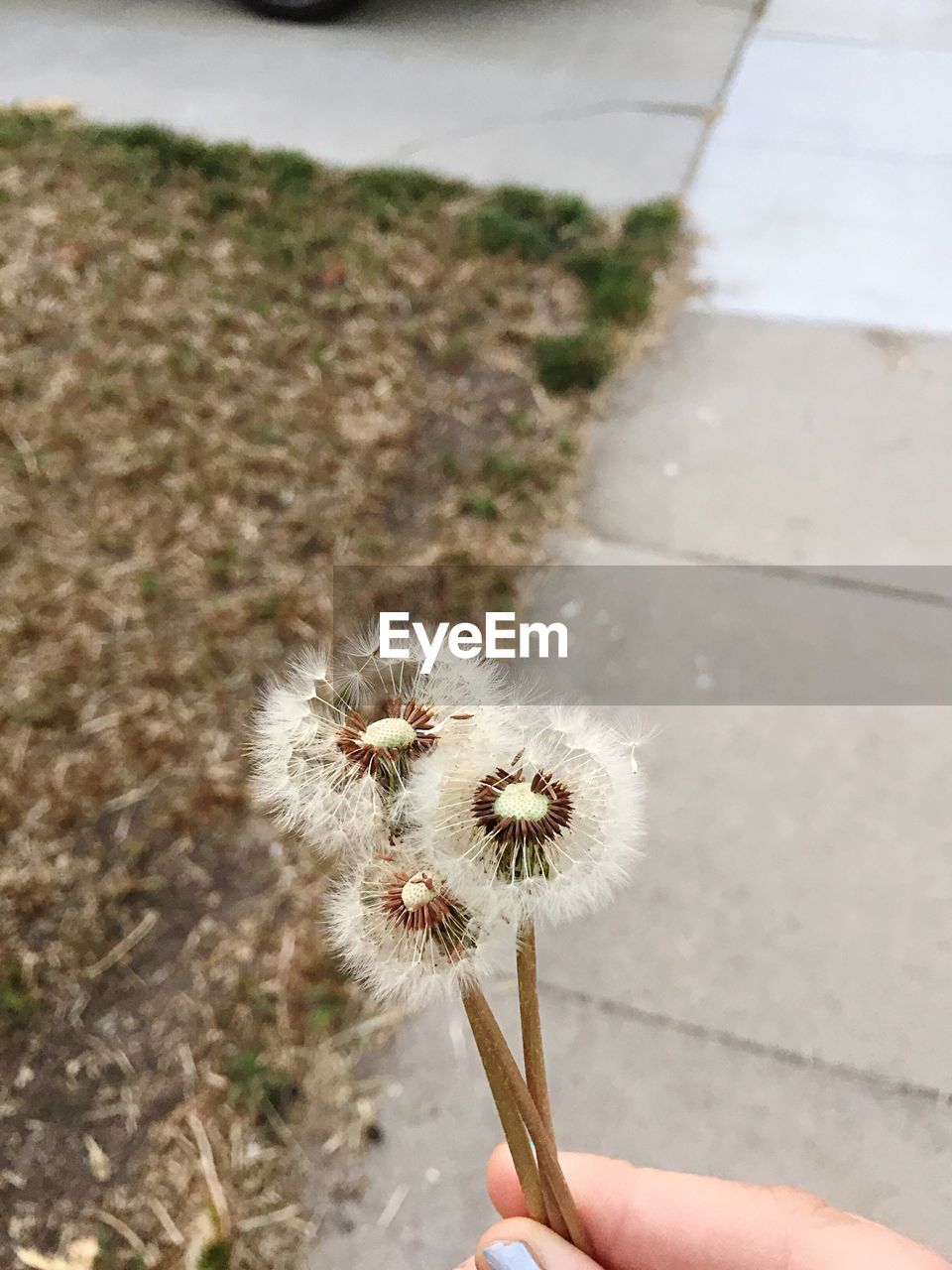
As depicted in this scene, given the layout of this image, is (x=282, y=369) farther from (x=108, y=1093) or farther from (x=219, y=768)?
(x=108, y=1093)

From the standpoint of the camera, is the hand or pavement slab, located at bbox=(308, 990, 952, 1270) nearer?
the hand

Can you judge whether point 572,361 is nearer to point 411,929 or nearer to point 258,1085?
point 258,1085

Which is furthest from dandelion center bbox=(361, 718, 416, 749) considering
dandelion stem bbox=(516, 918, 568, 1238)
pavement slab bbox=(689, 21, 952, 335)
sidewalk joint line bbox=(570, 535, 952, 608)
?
pavement slab bbox=(689, 21, 952, 335)

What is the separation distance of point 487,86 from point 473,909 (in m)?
4.87

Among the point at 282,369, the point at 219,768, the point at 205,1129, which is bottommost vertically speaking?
the point at 205,1129

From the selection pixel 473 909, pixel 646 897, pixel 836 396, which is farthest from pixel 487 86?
pixel 473 909

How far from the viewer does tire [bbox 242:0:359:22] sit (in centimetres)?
534

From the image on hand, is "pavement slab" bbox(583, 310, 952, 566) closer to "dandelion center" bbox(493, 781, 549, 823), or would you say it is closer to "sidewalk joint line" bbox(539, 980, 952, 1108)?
"sidewalk joint line" bbox(539, 980, 952, 1108)

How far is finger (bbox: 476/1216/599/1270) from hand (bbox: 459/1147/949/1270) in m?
0.04

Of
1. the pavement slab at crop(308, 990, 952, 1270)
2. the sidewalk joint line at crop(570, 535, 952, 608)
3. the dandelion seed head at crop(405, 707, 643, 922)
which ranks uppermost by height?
the dandelion seed head at crop(405, 707, 643, 922)

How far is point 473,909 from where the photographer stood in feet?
3.26

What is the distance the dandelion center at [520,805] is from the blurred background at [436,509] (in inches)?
59.9

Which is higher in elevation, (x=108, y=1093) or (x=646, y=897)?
(x=646, y=897)

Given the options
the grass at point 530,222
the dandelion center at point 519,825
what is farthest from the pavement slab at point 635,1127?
the grass at point 530,222
